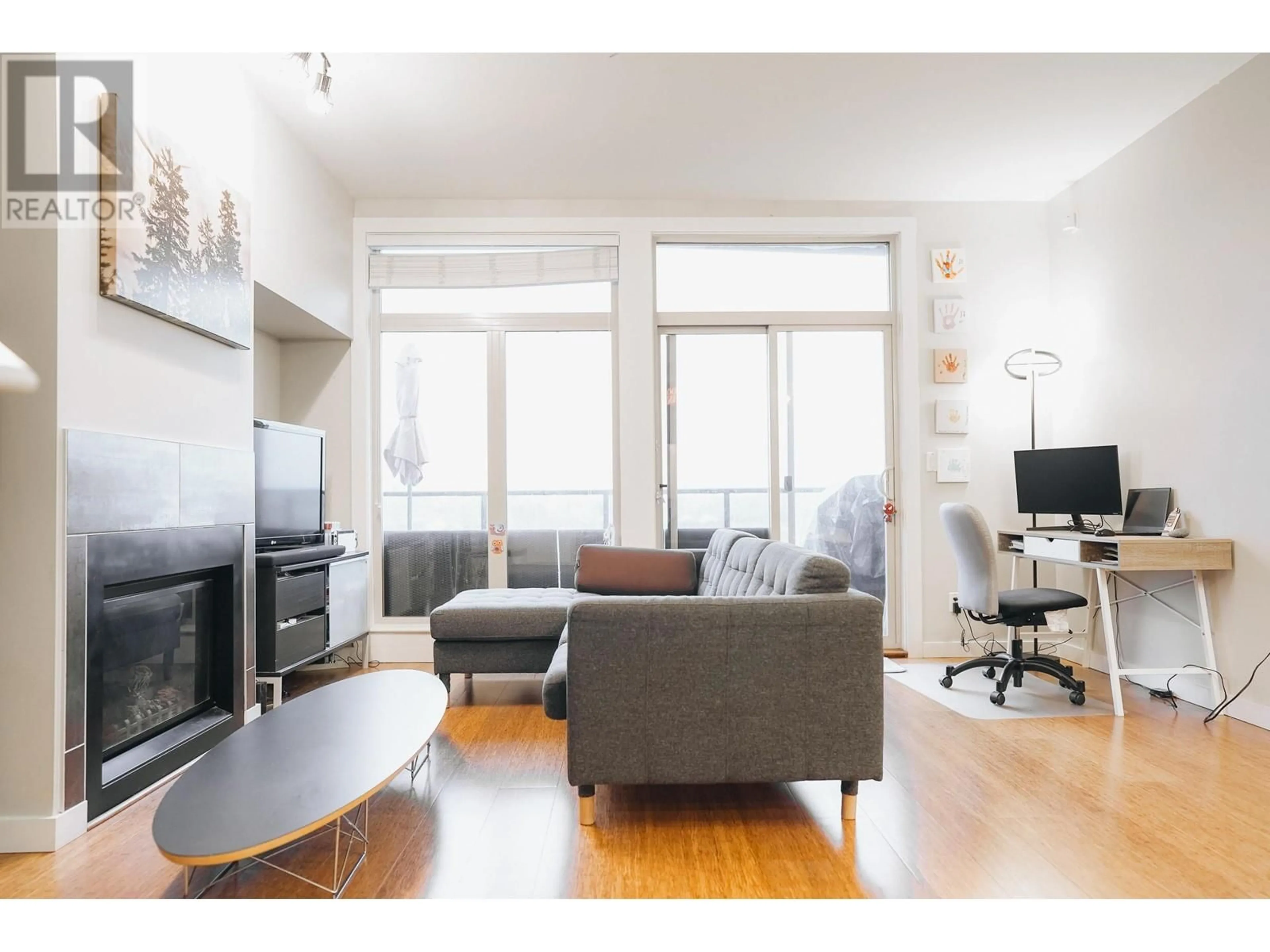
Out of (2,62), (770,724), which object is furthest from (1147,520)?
(2,62)

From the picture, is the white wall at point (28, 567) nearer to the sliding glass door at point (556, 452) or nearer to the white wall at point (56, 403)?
the white wall at point (56, 403)

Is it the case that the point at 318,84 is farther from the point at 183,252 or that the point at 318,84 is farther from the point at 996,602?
the point at 996,602

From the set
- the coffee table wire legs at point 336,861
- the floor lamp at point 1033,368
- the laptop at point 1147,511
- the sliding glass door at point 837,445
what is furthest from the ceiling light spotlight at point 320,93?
the laptop at point 1147,511

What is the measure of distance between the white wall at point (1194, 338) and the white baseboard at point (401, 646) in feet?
13.5

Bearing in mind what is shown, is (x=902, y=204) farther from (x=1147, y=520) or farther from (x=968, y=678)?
(x=968, y=678)

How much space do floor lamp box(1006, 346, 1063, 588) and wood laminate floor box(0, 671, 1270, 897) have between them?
76.2 inches

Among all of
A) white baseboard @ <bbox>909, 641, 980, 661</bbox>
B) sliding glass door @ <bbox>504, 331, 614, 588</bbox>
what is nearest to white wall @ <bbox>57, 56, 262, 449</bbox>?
sliding glass door @ <bbox>504, 331, 614, 588</bbox>

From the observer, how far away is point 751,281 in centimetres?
470

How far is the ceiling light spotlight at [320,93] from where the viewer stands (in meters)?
2.75

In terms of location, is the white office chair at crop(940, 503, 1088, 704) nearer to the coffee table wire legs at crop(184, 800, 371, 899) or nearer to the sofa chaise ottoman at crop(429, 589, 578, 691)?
the sofa chaise ottoman at crop(429, 589, 578, 691)

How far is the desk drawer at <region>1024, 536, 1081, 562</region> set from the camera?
11.5 ft

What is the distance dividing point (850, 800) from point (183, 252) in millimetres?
2929
